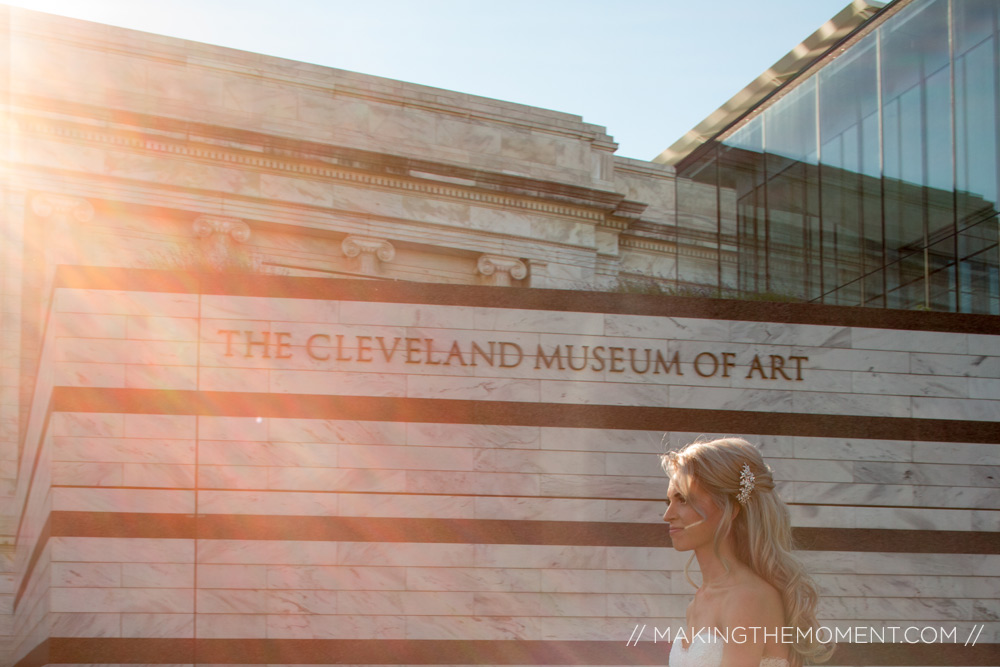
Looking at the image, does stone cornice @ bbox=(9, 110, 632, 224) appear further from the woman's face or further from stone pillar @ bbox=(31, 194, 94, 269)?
the woman's face

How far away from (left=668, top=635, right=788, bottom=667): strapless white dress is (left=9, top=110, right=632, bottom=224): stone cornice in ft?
56.8

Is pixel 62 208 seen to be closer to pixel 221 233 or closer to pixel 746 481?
pixel 221 233

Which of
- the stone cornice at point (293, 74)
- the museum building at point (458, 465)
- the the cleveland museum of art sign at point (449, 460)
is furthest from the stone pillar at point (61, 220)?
the the cleveland museum of art sign at point (449, 460)

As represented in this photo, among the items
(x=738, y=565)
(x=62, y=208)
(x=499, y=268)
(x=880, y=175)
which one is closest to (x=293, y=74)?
(x=62, y=208)

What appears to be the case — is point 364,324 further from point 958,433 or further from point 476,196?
point 476,196

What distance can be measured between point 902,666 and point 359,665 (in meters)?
5.36

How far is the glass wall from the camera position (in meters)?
18.6

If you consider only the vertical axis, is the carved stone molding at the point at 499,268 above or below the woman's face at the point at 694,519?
above

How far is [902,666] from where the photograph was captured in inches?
396

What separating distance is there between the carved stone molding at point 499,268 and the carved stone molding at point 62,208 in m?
7.83

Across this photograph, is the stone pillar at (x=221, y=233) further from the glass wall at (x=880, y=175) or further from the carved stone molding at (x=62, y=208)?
the glass wall at (x=880, y=175)

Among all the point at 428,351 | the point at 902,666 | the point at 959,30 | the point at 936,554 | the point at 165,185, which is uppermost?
the point at 959,30

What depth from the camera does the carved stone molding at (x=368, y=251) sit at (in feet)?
67.9

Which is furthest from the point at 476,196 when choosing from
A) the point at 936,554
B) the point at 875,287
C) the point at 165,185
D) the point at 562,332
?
the point at 936,554
